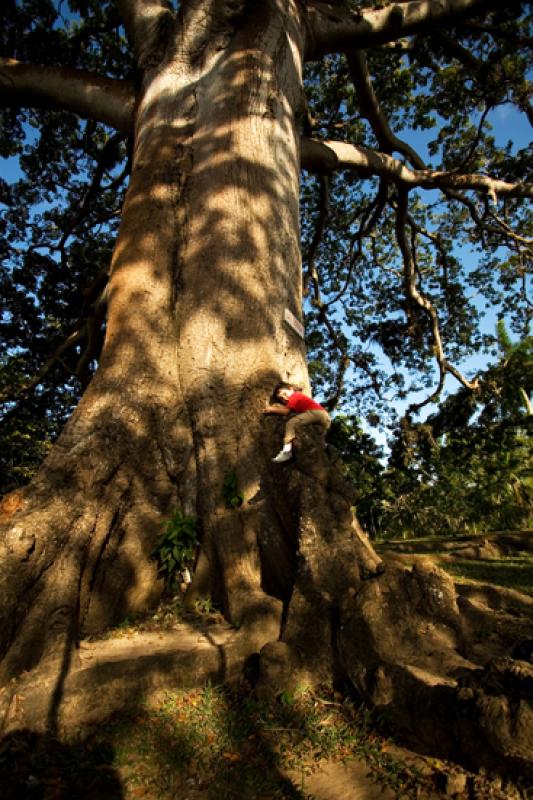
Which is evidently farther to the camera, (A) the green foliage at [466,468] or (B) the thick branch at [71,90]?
(A) the green foliage at [466,468]

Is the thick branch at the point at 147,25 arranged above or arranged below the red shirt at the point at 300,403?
above

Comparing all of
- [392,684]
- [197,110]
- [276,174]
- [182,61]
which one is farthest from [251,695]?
[182,61]

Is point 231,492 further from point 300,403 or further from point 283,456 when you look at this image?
point 300,403

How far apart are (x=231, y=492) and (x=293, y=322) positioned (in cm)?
170

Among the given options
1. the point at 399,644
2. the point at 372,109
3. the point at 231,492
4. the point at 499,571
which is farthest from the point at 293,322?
the point at 372,109

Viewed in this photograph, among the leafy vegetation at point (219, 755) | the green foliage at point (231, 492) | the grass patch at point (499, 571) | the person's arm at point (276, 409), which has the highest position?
the person's arm at point (276, 409)

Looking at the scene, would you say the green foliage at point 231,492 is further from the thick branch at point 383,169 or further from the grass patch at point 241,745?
the thick branch at point 383,169

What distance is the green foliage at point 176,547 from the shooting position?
3.33 metres

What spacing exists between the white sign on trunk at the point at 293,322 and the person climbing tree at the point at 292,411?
677 mm

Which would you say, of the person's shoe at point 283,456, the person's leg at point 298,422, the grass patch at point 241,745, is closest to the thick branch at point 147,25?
the person's leg at point 298,422

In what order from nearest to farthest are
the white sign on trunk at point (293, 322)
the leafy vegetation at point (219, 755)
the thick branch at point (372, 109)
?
the leafy vegetation at point (219, 755), the white sign on trunk at point (293, 322), the thick branch at point (372, 109)

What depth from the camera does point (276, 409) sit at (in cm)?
365

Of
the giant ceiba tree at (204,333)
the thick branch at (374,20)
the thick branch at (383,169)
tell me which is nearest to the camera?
the giant ceiba tree at (204,333)

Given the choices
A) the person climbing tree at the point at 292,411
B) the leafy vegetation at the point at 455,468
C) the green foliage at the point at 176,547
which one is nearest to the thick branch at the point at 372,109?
the leafy vegetation at the point at 455,468
